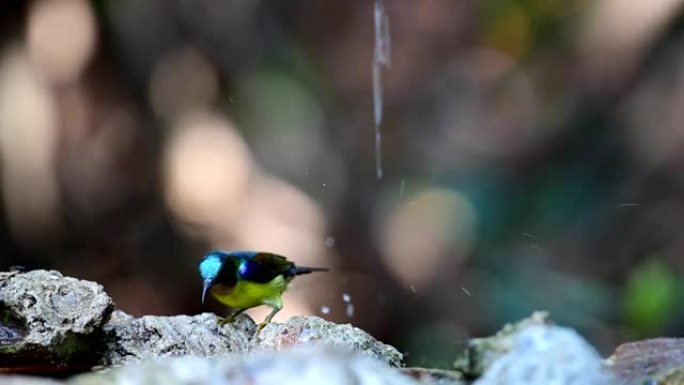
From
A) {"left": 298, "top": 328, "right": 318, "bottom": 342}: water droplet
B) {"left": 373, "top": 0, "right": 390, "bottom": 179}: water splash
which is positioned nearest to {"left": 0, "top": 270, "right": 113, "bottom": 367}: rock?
{"left": 298, "top": 328, "right": 318, "bottom": 342}: water droplet

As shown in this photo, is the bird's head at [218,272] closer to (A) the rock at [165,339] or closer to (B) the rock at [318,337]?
(A) the rock at [165,339]

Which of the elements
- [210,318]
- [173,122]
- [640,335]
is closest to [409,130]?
[173,122]

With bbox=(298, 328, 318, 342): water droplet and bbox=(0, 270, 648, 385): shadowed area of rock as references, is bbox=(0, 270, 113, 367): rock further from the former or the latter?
bbox=(298, 328, 318, 342): water droplet

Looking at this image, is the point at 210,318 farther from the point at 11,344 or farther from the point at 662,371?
the point at 662,371

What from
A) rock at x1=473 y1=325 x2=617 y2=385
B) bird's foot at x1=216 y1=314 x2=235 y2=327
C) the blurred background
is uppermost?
the blurred background

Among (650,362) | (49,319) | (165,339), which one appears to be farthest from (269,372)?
(165,339)
